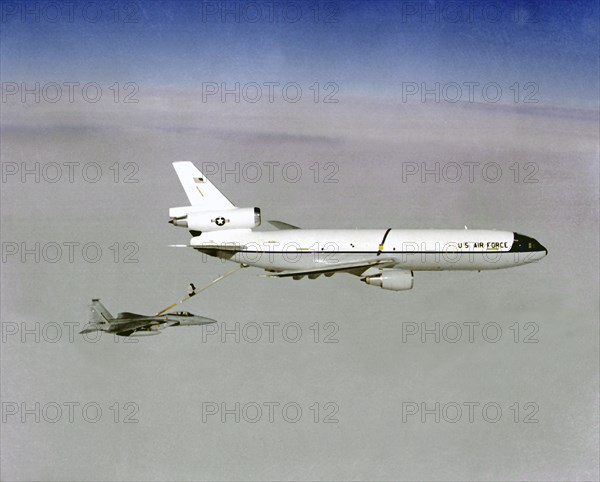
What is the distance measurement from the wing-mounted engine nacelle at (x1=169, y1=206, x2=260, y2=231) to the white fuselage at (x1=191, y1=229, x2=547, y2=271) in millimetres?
375

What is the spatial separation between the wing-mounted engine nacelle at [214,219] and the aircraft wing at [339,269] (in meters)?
2.73

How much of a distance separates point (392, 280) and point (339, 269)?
2.26 meters

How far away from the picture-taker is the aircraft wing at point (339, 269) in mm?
38812

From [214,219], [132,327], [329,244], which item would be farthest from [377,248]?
[132,327]

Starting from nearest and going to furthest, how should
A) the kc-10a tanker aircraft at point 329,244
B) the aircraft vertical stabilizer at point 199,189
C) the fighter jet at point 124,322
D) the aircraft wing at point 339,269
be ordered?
the fighter jet at point 124,322 → the aircraft wing at point 339,269 → the kc-10a tanker aircraft at point 329,244 → the aircraft vertical stabilizer at point 199,189

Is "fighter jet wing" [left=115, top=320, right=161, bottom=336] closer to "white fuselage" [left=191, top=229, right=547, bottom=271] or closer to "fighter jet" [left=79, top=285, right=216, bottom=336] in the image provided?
"fighter jet" [left=79, top=285, right=216, bottom=336]

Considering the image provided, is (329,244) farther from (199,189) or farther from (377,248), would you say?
(199,189)

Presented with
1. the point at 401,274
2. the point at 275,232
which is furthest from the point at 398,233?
the point at 275,232

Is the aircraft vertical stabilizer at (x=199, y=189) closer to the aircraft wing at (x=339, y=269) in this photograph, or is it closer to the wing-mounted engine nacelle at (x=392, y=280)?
the aircraft wing at (x=339, y=269)

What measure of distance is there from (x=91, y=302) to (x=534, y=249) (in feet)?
62.4

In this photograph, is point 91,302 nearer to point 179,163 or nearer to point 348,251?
point 179,163

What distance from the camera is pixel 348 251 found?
133ft

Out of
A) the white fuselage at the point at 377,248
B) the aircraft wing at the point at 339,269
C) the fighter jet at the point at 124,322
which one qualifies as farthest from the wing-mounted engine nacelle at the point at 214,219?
the fighter jet at the point at 124,322

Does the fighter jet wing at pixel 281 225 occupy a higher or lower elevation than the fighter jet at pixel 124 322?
higher
